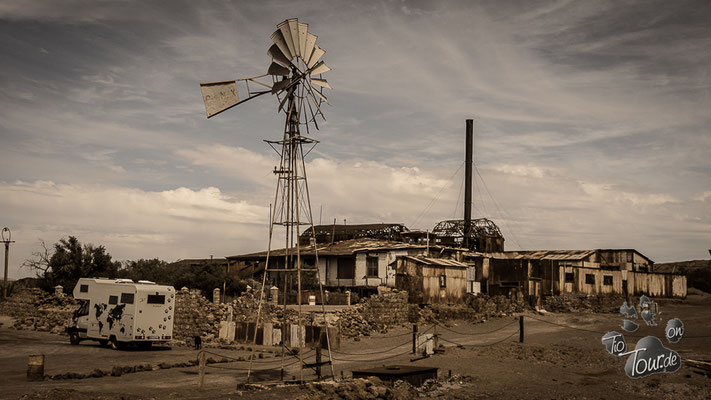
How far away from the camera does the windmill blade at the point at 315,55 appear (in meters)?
20.3

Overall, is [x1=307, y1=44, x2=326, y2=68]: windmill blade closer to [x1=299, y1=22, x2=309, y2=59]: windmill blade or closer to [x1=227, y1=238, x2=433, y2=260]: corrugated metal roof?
[x1=299, y1=22, x2=309, y2=59]: windmill blade

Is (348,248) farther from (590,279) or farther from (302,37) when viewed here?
(302,37)

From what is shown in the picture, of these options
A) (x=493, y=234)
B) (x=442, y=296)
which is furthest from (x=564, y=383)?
(x=493, y=234)

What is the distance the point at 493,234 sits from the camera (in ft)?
243

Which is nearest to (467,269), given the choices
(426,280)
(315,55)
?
(426,280)

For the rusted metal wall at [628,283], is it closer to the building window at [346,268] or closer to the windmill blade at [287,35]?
the building window at [346,268]

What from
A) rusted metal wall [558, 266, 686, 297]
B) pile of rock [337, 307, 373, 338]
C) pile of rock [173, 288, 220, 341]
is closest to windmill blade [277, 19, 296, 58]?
pile of rock [337, 307, 373, 338]

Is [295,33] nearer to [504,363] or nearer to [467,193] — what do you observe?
[504,363]

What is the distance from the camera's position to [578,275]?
53219 mm

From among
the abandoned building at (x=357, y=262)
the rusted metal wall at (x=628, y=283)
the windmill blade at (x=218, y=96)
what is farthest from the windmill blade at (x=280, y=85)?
the rusted metal wall at (x=628, y=283)

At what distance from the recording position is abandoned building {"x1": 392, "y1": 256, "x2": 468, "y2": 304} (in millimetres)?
44812

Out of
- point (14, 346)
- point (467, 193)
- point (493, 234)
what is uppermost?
point (467, 193)

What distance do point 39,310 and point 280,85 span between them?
33159mm

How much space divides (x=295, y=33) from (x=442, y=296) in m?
31.2
